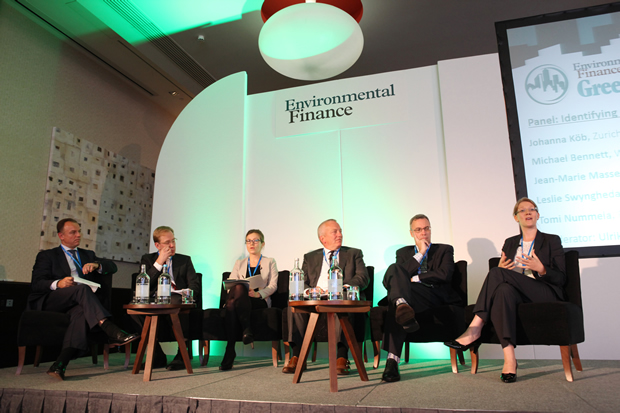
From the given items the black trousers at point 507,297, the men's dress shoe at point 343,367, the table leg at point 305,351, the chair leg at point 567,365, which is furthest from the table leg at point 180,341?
the chair leg at point 567,365

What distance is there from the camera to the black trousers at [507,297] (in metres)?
2.80

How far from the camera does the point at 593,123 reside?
4.05 metres

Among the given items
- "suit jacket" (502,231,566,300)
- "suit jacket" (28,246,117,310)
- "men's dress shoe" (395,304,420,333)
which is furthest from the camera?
"suit jacket" (28,246,117,310)

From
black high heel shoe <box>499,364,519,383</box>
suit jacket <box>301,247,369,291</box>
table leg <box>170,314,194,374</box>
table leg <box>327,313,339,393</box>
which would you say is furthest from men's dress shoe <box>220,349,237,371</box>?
black high heel shoe <box>499,364,519,383</box>

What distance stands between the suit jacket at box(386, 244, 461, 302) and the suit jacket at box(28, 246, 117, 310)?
99.2 inches

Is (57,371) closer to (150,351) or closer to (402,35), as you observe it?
(150,351)

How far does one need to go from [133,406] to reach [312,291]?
117 cm

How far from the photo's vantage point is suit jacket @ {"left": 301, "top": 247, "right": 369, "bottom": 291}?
360cm

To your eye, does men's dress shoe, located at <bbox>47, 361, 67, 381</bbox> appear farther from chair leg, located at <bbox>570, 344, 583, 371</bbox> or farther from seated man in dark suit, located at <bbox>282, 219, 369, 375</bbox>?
chair leg, located at <bbox>570, 344, 583, 371</bbox>

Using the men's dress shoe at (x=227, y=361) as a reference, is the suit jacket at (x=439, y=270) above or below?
above

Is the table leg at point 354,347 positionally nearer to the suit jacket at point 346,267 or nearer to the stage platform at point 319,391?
the stage platform at point 319,391

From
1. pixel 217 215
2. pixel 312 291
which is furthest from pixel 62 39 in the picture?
pixel 312 291

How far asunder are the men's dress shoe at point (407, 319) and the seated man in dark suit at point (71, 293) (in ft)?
5.86

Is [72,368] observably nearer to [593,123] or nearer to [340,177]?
[340,177]
